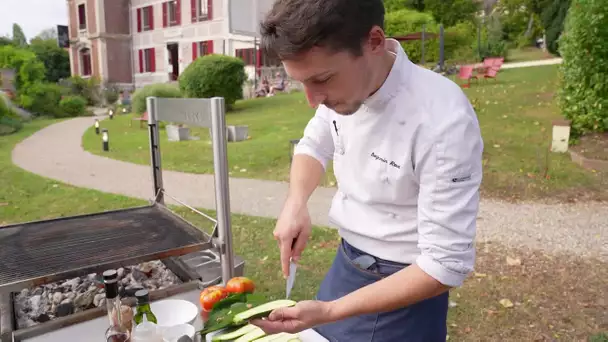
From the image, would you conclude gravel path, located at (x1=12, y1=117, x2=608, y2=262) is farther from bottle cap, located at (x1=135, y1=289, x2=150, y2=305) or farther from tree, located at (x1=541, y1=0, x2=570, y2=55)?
tree, located at (x1=541, y1=0, x2=570, y2=55)

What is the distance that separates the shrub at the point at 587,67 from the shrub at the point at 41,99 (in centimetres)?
1822

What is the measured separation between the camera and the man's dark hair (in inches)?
44.1

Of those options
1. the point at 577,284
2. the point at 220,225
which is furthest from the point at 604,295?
the point at 220,225

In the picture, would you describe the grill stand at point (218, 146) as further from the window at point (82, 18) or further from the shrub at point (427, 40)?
the window at point (82, 18)

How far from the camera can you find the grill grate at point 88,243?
7.01ft

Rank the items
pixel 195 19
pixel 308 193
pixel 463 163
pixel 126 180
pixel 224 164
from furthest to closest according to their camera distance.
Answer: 1. pixel 195 19
2. pixel 126 180
3. pixel 224 164
4. pixel 308 193
5. pixel 463 163

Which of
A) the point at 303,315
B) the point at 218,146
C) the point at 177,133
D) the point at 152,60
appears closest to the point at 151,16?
the point at 152,60

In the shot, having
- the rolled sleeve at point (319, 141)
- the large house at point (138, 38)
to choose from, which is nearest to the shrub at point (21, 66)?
the large house at point (138, 38)

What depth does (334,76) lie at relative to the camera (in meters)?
1.24

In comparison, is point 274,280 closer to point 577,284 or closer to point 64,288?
point 64,288

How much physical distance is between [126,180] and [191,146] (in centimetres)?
255

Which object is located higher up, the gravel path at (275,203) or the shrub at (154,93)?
the shrub at (154,93)

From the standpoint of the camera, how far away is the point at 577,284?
367 cm

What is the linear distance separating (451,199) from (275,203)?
4.73 meters
